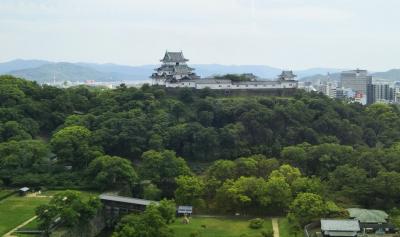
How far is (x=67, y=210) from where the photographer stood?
2728 centimetres

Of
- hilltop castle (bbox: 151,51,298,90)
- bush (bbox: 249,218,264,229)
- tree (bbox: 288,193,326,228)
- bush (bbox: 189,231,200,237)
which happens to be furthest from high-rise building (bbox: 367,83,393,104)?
bush (bbox: 189,231,200,237)

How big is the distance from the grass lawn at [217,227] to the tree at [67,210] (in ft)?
15.9

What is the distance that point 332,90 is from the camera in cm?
11862

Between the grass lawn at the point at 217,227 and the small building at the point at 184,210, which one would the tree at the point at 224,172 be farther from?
the small building at the point at 184,210

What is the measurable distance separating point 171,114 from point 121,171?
14477mm

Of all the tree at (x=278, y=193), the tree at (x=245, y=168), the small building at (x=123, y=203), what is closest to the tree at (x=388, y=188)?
the tree at (x=278, y=193)

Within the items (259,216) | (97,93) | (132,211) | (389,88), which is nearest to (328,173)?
(259,216)

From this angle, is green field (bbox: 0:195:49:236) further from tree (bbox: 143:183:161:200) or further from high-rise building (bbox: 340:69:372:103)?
high-rise building (bbox: 340:69:372:103)

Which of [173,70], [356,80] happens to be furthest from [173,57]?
[356,80]

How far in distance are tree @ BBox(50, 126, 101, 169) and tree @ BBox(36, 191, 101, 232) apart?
12071mm

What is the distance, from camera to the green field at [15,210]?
2891 cm

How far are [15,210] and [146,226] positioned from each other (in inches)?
434

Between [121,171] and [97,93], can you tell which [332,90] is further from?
[121,171]

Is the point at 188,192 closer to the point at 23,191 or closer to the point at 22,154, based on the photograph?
the point at 23,191
